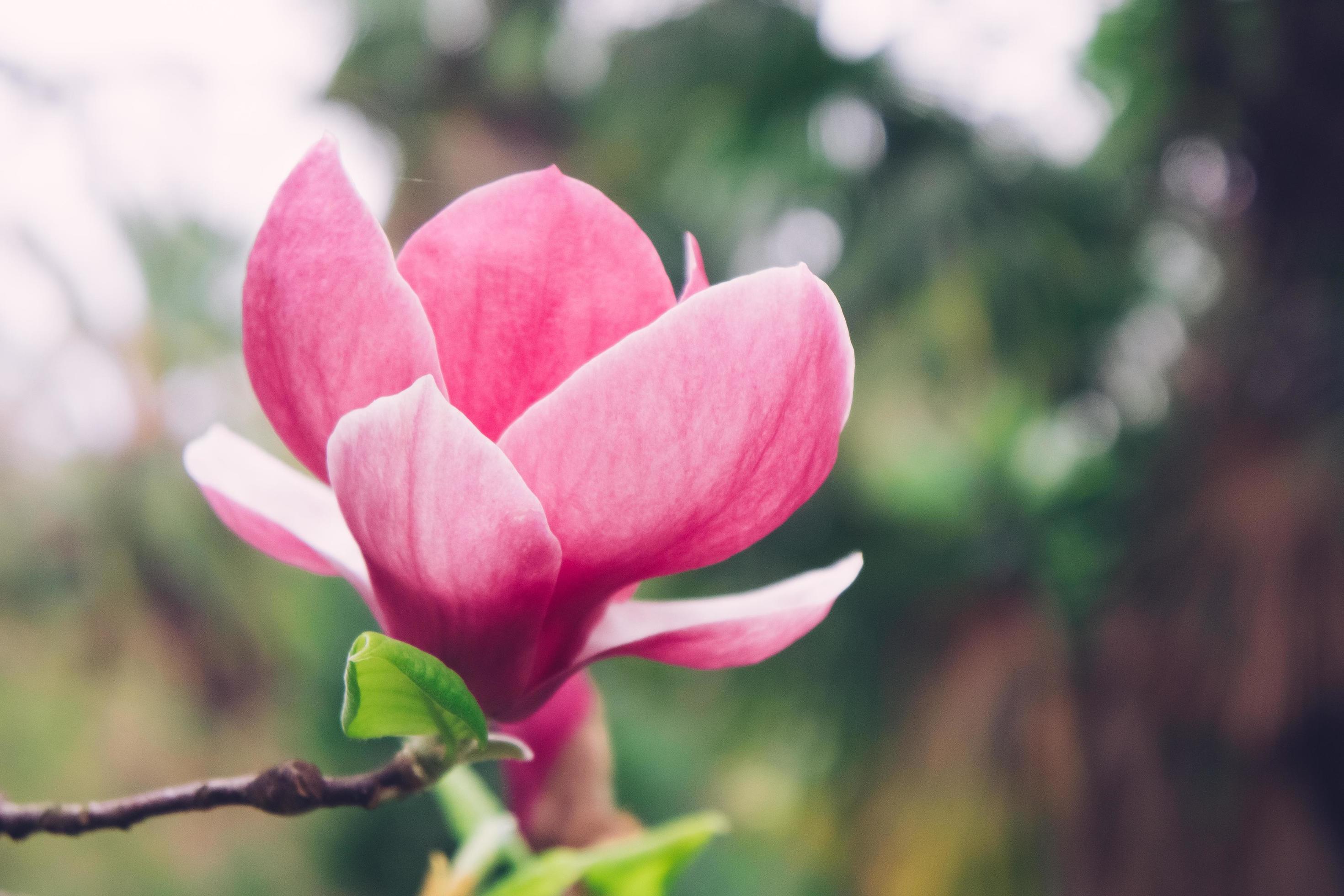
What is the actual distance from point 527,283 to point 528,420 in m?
0.02

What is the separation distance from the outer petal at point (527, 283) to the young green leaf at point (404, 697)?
1.2 inches

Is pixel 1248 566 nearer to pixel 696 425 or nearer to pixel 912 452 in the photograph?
pixel 912 452

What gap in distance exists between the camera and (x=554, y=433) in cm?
10

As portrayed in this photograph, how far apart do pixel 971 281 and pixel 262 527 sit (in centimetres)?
117

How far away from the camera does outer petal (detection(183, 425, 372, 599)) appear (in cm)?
12

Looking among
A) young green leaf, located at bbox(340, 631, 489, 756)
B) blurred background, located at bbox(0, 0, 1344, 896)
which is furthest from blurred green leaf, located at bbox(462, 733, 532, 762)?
blurred background, located at bbox(0, 0, 1344, 896)

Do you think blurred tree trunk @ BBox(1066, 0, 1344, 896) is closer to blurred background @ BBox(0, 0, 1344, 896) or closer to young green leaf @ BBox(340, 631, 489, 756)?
blurred background @ BBox(0, 0, 1344, 896)

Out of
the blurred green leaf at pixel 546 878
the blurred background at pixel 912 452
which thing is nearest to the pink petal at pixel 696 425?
the blurred green leaf at pixel 546 878

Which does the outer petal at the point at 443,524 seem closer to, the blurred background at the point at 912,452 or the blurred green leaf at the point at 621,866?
the blurred green leaf at the point at 621,866

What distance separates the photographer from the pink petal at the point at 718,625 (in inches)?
4.4

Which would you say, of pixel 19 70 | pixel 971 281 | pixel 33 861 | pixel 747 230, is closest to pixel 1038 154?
pixel 971 281

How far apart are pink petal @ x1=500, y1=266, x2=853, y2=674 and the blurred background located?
0.53 metres

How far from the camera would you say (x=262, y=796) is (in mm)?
113

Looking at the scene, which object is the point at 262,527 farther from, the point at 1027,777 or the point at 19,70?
the point at 1027,777
